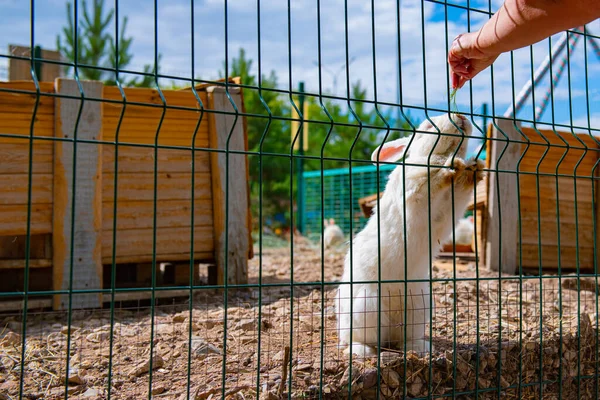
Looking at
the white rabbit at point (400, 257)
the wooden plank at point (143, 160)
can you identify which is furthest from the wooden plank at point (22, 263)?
the white rabbit at point (400, 257)

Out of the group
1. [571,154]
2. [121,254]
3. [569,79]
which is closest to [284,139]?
[571,154]

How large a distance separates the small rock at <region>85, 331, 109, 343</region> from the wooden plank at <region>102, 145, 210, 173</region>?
7.19ft

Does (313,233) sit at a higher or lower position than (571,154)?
lower

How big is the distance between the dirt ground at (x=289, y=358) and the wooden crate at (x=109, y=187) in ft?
2.63

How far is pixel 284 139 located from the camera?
24234 millimetres

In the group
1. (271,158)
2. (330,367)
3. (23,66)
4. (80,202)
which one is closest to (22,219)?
(80,202)

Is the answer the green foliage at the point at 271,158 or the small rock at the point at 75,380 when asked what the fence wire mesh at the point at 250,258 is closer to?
the small rock at the point at 75,380

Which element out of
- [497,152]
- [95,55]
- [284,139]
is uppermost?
[95,55]

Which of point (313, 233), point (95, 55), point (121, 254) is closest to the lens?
point (121, 254)

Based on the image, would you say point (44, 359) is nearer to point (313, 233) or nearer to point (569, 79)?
point (569, 79)

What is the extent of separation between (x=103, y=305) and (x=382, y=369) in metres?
3.84

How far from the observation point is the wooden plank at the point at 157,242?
621cm

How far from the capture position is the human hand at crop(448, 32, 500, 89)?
278 centimetres

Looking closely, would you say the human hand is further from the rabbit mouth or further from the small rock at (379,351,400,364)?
the small rock at (379,351,400,364)
